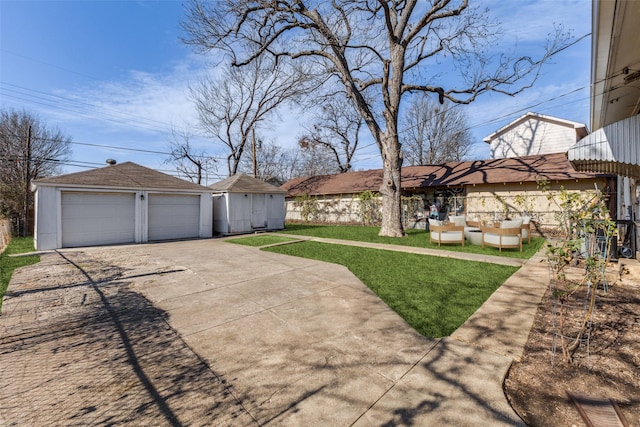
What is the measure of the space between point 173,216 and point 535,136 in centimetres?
2466

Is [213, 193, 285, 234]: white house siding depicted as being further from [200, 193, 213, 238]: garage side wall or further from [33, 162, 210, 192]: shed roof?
[33, 162, 210, 192]: shed roof

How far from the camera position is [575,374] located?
7.97 feet

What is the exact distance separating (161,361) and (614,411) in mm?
3655

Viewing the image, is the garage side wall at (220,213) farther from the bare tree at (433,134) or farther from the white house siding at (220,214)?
the bare tree at (433,134)

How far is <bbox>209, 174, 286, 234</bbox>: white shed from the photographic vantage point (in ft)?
47.6

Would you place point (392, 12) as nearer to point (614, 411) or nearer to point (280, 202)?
point (280, 202)

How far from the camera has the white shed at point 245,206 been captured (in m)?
14.5

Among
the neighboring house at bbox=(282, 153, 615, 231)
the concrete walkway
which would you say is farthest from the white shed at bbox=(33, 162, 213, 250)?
the neighboring house at bbox=(282, 153, 615, 231)

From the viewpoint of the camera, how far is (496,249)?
905cm

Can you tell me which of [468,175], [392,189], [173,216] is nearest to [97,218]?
[173,216]

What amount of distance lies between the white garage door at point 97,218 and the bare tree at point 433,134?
85.0 feet

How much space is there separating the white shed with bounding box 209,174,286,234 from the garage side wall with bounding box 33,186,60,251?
588 centimetres

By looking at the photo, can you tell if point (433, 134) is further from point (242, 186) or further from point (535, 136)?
point (242, 186)

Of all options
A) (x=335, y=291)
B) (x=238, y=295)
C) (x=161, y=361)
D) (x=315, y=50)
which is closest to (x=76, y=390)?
(x=161, y=361)
